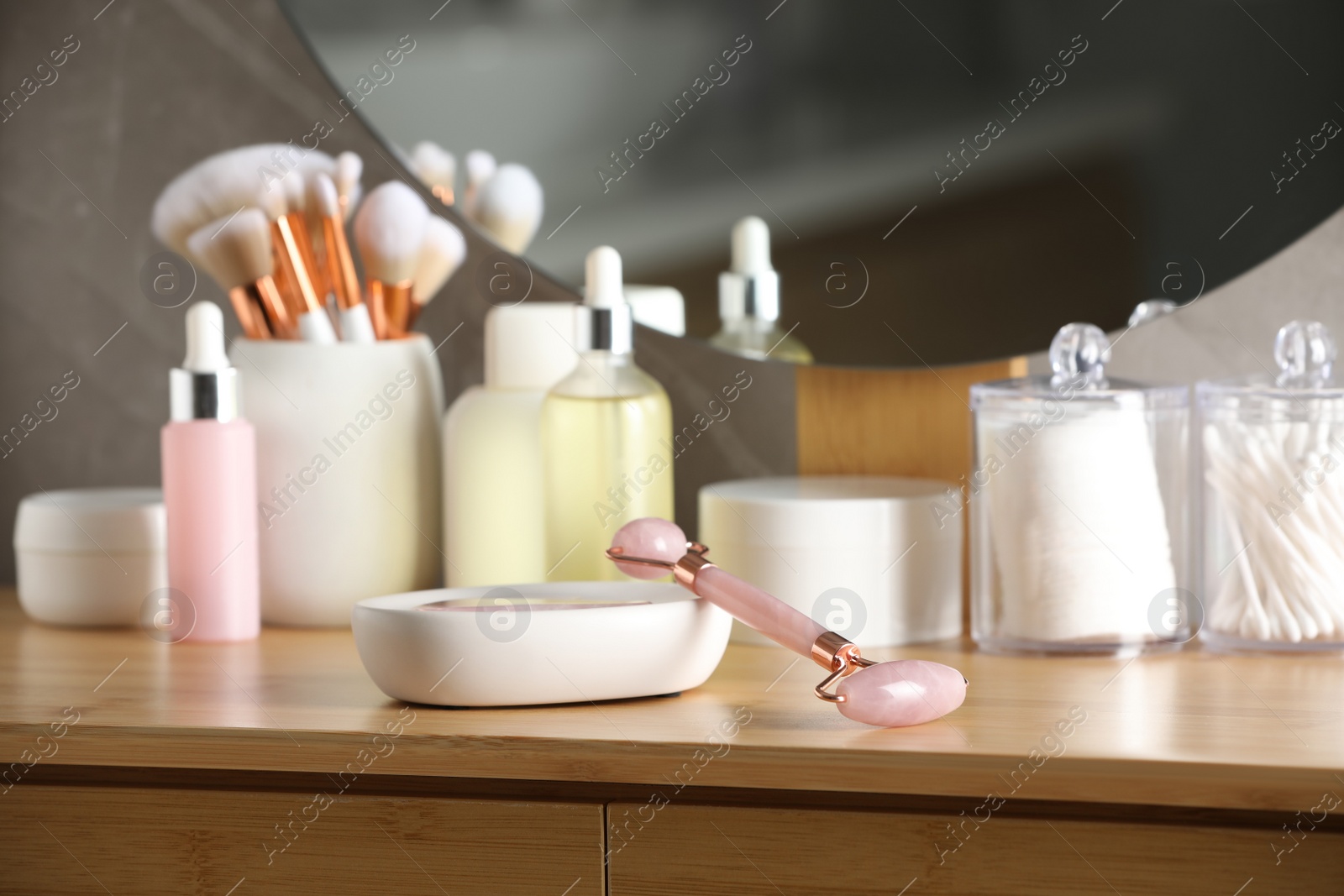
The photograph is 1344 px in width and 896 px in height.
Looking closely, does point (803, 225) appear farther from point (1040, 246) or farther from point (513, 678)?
point (513, 678)

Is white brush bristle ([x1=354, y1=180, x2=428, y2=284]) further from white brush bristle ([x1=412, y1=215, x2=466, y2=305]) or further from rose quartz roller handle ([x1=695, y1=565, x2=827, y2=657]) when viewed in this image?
rose quartz roller handle ([x1=695, y1=565, x2=827, y2=657])

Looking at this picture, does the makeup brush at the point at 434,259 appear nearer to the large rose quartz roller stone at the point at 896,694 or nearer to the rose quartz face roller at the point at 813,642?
the rose quartz face roller at the point at 813,642

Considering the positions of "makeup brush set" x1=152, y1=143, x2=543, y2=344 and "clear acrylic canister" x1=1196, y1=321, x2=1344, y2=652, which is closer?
"clear acrylic canister" x1=1196, y1=321, x2=1344, y2=652

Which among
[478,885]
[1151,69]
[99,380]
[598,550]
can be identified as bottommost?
[478,885]

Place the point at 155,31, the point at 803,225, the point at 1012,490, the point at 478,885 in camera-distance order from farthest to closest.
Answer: the point at 155,31 → the point at 803,225 → the point at 1012,490 → the point at 478,885

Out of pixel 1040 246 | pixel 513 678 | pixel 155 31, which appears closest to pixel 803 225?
pixel 1040 246

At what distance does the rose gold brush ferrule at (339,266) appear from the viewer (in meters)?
0.73

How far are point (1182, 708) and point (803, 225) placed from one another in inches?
13.6

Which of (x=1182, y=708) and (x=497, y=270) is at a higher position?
(x=497, y=270)

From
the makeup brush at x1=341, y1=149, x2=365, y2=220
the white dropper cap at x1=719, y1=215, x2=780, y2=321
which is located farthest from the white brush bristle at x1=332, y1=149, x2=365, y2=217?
the white dropper cap at x1=719, y1=215, x2=780, y2=321

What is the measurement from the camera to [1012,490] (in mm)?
615

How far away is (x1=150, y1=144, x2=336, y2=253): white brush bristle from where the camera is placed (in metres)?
0.69

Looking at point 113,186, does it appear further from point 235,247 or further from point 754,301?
point 754,301

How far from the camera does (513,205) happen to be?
30.6 inches
